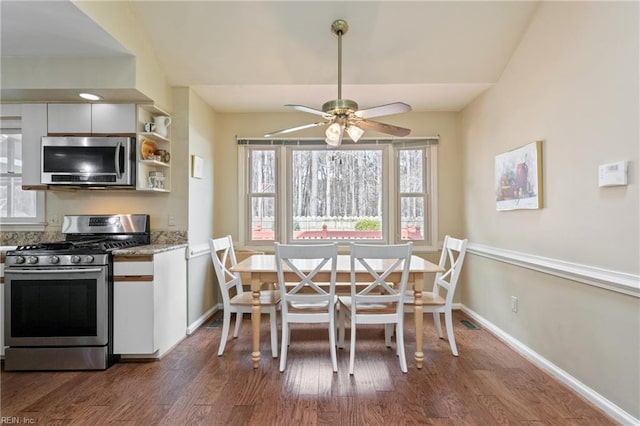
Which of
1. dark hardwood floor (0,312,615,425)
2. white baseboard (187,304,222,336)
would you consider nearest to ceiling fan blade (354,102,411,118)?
dark hardwood floor (0,312,615,425)

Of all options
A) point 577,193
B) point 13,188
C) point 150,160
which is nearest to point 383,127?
point 577,193

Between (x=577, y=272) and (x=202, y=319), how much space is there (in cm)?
348

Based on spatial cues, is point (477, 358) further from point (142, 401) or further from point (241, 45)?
point (241, 45)

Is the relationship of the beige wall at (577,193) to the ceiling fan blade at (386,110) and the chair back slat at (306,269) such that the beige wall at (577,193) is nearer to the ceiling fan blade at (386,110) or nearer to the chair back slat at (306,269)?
the ceiling fan blade at (386,110)

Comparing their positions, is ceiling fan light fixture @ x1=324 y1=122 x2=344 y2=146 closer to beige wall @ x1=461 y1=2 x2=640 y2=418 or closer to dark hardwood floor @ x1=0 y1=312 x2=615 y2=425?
beige wall @ x1=461 y1=2 x2=640 y2=418

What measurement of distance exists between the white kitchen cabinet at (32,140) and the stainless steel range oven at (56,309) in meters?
0.83

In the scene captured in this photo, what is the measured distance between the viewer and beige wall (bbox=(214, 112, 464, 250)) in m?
4.32

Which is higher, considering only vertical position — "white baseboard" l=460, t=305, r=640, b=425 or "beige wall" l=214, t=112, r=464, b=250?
"beige wall" l=214, t=112, r=464, b=250

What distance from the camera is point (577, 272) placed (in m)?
2.24

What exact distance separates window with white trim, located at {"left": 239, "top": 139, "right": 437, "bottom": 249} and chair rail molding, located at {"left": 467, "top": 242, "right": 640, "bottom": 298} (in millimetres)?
1306

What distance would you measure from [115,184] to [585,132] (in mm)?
3721

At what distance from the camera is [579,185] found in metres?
2.26

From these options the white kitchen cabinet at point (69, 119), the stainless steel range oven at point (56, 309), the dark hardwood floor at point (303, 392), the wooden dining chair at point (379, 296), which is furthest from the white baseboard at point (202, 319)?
the white kitchen cabinet at point (69, 119)

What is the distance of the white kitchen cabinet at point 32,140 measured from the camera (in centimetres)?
307
